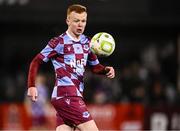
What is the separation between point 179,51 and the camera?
21.1 meters

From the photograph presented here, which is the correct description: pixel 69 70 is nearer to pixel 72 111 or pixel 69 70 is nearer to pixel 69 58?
pixel 69 58

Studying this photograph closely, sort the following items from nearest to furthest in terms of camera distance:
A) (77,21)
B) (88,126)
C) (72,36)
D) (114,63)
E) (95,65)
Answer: (88,126), (77,21), (72,36), (95,65), (114,63)

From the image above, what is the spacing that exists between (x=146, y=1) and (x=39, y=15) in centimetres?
242

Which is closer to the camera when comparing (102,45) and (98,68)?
(102,45)

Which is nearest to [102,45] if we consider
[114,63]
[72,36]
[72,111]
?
[72,36]

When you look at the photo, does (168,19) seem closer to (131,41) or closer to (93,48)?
(131,41)

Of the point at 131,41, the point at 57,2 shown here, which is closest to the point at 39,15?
the point at 57,2

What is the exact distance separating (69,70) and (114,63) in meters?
12.4

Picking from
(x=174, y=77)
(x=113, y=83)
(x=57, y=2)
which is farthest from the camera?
(x=174, y=77)

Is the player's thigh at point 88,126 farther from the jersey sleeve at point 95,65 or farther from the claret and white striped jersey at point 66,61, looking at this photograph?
the jersey sleeve at point 95,65

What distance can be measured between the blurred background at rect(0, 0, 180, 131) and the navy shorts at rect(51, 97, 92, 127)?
22.8ft

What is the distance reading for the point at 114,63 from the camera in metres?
21.3

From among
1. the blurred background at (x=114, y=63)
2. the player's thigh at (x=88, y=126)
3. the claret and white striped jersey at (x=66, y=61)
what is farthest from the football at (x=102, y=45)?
the blurred background at (x=114, y=63)

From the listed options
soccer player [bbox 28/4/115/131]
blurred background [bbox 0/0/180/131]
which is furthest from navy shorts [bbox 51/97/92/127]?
blurred background [bbox 0/0/180/131]
